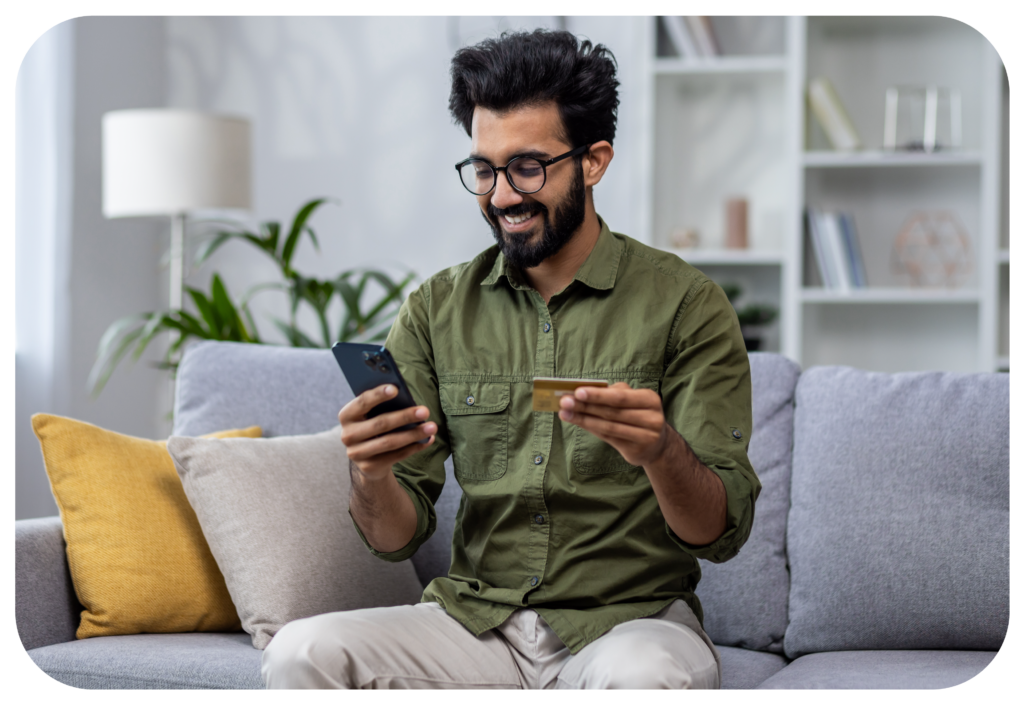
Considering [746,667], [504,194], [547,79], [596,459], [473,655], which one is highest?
[547,79]

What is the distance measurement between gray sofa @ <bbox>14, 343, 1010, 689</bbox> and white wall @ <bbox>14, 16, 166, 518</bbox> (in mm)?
1606

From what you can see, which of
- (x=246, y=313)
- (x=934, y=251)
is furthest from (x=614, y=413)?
(x=934, y=251)

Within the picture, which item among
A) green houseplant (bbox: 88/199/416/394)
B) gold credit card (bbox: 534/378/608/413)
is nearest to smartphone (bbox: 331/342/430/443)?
gold credit card (bbox: 534/378/608/413)

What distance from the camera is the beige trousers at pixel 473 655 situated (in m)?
1.08

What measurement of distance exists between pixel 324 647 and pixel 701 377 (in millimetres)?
551

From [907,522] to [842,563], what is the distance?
12cm

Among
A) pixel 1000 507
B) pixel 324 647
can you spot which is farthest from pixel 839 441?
pixel 324 647

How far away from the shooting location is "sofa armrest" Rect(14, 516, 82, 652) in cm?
145

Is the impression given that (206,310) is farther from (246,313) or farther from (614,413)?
(614,413)

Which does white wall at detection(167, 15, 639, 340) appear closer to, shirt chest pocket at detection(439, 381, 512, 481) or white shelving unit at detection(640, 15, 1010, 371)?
white shelving unit at detection(640, 15, 1010, 371)

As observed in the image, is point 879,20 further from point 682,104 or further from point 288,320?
point 288,320

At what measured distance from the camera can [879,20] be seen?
10.1ft

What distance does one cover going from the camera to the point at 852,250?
9.72ft

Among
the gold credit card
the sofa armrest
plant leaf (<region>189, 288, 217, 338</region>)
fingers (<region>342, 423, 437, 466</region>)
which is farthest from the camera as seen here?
plant leaf (<region>189, 288, 217, 338</region>)
